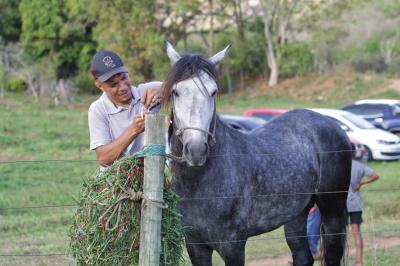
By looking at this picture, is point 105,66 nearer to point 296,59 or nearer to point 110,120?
point 110,120

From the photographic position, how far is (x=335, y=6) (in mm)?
46750

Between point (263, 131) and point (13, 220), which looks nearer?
point (263, 131)

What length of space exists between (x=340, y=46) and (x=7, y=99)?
21215 mm

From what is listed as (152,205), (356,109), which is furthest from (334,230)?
(356,109)

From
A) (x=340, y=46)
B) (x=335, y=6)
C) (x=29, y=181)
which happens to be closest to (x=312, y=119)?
(x=29, y=181)

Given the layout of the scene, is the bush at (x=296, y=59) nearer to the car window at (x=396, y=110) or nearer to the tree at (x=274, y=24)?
the tree at (x=274, y=24)

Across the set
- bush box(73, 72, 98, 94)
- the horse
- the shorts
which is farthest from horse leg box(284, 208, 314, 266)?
bush box(73, 72, 98, 94)

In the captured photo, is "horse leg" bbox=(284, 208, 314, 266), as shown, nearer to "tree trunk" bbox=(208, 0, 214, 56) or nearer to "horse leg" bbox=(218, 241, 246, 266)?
"horse leg" bbox=(218, 241, 246, 266)

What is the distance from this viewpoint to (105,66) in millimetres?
5648

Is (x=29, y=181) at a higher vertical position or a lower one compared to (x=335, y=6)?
lower

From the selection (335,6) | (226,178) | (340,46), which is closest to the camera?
(226,178)

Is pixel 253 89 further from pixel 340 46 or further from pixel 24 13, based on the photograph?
pixel 24 13

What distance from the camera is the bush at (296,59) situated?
47.6 metres

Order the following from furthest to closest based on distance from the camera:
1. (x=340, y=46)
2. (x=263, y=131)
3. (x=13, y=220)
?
(x=340, y=46), (x=13, y=220), (x=263, y=131)
